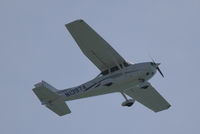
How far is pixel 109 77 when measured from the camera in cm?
3528

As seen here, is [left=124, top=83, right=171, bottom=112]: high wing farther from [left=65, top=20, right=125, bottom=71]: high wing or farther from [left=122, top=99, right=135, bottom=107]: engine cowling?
[left=65, top=20, right=125, bottom=71]: high wing

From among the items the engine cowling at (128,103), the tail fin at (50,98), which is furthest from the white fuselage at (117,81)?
the engine cowling at (128,103)

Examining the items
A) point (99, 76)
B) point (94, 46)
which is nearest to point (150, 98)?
point (99, 76)

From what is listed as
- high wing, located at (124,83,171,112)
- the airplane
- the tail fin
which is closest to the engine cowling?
the airplane

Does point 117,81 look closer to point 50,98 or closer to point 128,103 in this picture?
point 128,103

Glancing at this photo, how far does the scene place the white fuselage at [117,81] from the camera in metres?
34.7

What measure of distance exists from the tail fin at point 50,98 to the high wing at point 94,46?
279 centimetres

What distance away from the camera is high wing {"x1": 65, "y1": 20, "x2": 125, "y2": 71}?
34.2m

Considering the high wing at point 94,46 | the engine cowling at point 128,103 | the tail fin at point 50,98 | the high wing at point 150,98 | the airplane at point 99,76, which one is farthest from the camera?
the high wing at point 150,98

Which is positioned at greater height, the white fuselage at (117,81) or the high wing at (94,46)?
the high wing at (94,46)

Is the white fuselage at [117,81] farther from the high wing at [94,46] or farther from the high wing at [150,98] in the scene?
the high wing at [150,98]

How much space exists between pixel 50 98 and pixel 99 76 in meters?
2.84

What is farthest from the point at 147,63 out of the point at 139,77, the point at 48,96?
the point at 48,96

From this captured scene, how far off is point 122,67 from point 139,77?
3.65 ft
